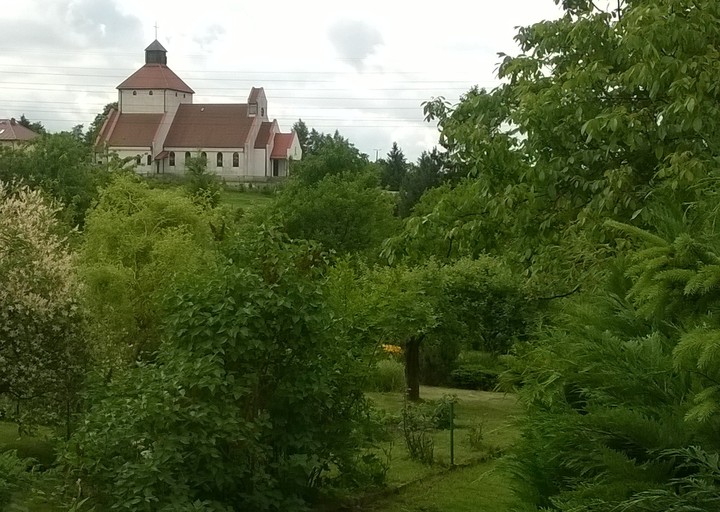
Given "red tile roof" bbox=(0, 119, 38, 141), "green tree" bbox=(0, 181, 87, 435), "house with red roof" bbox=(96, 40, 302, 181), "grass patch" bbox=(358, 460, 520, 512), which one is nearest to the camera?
"grass patch" bbox=(358, 460, 520, 512)

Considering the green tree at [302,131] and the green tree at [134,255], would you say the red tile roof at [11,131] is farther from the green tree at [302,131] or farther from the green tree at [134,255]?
the green tree at [134,255]

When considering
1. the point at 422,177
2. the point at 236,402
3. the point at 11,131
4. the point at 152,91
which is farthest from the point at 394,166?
the point at 236,402

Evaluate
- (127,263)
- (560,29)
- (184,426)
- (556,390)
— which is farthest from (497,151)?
(127,263)

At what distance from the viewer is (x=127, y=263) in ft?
50.2

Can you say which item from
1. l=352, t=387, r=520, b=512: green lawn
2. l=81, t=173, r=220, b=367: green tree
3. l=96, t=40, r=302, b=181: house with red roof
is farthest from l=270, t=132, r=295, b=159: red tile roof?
l=352, t=387, r=520, b=512: green lawn

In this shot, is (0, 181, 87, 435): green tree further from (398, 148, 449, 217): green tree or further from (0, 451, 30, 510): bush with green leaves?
(398, 148, 449, 217): green tree

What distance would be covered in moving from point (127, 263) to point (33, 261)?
3.81 metres

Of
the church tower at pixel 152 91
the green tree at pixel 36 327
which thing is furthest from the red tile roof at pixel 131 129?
the green tree at pixel 36 327

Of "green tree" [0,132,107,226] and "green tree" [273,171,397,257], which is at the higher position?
"green tree" [0,132,107,226]

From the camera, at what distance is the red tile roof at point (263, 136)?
75188mm

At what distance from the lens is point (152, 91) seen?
80312mm

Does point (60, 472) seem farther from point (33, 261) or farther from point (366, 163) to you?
point (366, 163)

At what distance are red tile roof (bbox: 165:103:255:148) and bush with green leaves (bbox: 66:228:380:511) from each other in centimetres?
6546

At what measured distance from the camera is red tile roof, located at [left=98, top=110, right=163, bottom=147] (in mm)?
72375
